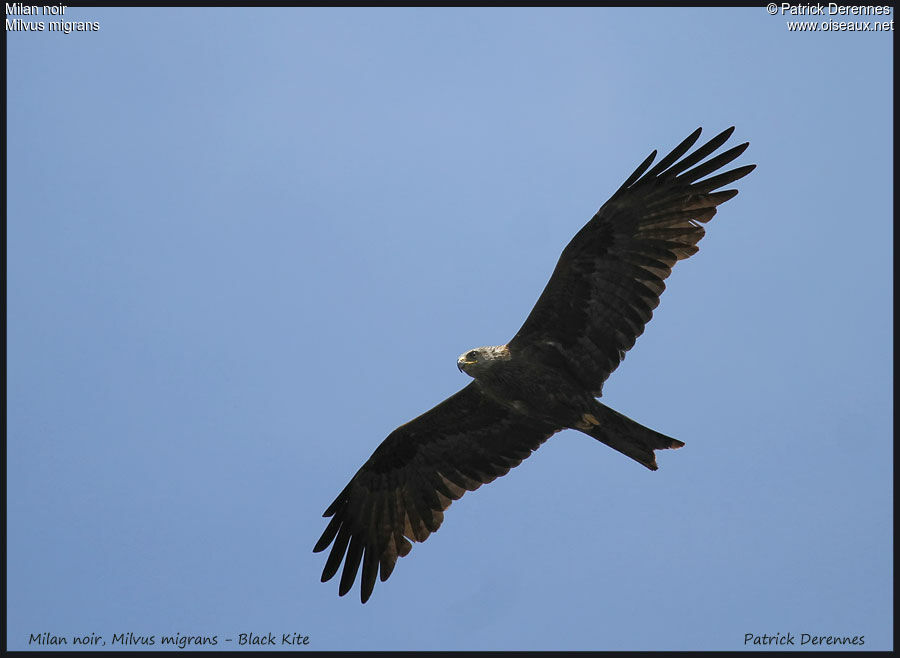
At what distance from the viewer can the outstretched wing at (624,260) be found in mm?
9750

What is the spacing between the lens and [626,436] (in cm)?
971

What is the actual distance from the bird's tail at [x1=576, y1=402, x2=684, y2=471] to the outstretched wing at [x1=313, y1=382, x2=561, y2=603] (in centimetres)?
92

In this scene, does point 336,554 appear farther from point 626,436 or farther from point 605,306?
point 605,306

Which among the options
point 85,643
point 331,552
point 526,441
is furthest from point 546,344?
point 85,643

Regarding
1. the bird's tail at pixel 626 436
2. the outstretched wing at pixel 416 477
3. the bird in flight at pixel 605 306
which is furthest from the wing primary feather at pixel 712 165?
the outstretched wing at pixel 416 477

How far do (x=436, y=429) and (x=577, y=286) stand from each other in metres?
2.49

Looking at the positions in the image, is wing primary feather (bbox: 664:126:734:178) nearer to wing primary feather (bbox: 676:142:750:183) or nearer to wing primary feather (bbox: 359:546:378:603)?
wing primary feather (bbox: 676:142:750:183)

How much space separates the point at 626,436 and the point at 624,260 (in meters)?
1.90

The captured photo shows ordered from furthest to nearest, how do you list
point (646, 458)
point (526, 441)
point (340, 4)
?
point (340, 4), point (526, 441), point (646, 458)

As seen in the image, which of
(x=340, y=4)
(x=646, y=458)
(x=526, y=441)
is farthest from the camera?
(x=340, y=4)

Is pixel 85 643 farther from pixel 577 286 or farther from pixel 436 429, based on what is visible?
pixel 577 286

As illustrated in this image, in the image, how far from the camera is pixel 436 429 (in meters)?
10.9

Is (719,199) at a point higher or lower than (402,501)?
higher

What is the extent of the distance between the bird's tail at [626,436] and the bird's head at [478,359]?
3.74 feet
